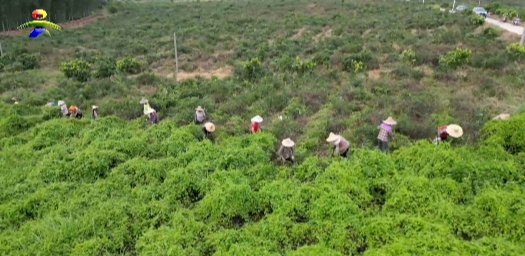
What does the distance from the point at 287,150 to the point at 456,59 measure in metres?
10.2

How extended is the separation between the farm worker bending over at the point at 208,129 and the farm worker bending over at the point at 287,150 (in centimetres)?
227

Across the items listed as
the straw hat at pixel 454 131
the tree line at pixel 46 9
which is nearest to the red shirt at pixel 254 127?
the straw hat at pixel 454 131

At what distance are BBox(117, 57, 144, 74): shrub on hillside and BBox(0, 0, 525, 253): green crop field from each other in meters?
0.09

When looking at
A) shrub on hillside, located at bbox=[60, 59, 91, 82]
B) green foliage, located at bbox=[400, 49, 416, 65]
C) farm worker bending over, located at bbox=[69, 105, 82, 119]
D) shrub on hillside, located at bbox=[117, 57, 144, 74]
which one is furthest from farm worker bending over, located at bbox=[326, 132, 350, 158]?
shrub on hillside, located at bbox=[60, 59, 91, 82]

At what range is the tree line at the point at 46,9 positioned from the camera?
29328mm

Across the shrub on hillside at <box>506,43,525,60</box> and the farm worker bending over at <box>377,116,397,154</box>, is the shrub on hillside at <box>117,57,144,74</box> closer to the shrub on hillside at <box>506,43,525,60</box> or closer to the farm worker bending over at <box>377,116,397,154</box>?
the farm worker bending over at <box>377,116,397,154</box>

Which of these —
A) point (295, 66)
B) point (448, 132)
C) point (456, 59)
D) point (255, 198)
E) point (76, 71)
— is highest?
point (456, 59)

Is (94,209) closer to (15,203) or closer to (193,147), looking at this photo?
(15,203)

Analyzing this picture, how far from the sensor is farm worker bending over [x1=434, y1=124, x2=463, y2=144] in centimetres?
952

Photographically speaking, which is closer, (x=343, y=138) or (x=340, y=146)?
(x=340, y=146)

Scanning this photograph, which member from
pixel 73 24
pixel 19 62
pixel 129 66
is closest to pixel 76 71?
pixel 129 66

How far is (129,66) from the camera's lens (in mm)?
18312

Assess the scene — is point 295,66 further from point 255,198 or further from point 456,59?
point 255,198

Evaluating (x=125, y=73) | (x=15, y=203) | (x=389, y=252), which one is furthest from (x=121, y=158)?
(x=125, y=73)
